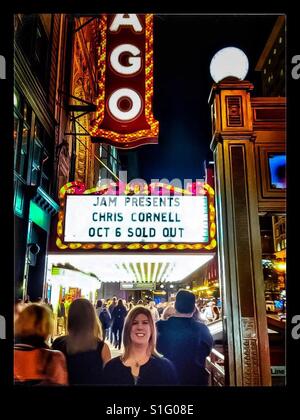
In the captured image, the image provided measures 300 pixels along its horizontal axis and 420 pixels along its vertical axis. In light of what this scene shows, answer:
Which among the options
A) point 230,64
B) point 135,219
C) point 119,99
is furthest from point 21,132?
point 230,64

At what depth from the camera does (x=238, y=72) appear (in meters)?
4.84

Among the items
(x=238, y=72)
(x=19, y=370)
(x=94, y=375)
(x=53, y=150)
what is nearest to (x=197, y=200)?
(x=238, y=72)

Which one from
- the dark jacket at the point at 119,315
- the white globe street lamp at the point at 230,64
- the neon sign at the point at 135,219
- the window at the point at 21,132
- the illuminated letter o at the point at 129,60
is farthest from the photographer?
the dark jacket at the point at 119,315

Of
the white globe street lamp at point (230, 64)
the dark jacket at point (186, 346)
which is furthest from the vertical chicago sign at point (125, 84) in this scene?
the dark jacket at point (186, 346)

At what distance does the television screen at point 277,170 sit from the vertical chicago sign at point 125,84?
255 centimetres

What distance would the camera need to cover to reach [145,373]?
342 cm

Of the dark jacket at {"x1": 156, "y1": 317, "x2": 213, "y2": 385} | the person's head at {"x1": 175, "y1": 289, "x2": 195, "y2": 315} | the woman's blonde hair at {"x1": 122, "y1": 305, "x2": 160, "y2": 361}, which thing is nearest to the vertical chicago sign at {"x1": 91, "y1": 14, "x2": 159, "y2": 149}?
the person's head at {"x1": 175, "y1": 289, "x2": 195, "y2": 315}

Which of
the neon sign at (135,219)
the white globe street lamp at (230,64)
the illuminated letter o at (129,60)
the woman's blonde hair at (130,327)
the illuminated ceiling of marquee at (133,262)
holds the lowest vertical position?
the woman's blonde hair at (130,327)

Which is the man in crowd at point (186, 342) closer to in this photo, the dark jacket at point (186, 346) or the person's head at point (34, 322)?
the dark jacket at point (186, 346)

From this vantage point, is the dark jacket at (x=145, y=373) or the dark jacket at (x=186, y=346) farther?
the dark jacket at (x=186, y=346)

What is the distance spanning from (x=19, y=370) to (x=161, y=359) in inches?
54.9

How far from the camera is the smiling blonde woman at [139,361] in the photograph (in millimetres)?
3406

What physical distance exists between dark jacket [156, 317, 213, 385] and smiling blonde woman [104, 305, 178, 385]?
66 centimetres

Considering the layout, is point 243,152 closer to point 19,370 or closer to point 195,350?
point 195,350
